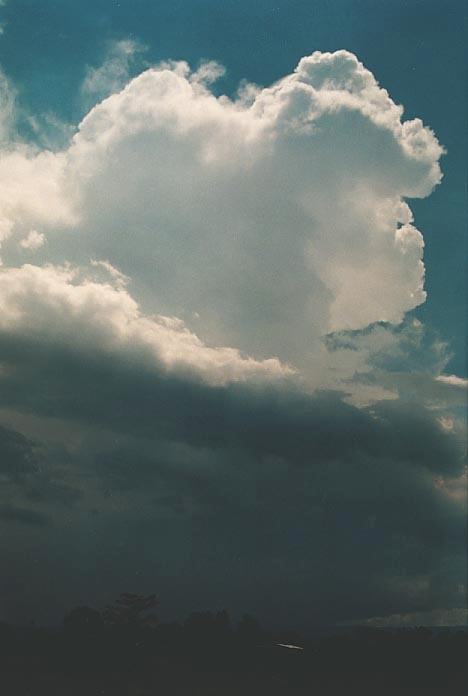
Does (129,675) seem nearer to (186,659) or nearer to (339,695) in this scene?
(186,659)

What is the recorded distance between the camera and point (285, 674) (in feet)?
292

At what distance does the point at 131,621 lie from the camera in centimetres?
9588

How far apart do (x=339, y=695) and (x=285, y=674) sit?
29.8ft

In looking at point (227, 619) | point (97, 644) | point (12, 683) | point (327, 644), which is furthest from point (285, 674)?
point (12, 683)

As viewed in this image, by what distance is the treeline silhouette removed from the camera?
81.1 m

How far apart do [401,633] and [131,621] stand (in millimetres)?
50425

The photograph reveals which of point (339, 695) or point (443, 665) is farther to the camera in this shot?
point (443, 665)

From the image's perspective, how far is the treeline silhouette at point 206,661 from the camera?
81062 mm

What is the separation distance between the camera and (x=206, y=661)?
3701 inches

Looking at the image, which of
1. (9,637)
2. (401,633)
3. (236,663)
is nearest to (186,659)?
(236,663)

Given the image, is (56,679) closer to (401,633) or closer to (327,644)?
(327,644)

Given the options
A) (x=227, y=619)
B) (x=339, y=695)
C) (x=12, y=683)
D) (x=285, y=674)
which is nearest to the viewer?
(x=12, y=683)

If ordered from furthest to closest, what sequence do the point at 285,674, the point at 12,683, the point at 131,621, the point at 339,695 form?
the point at 131,621, the point at 285,674, the point at 339,695, the point at 12,683

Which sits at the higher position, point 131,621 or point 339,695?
point 131,621
